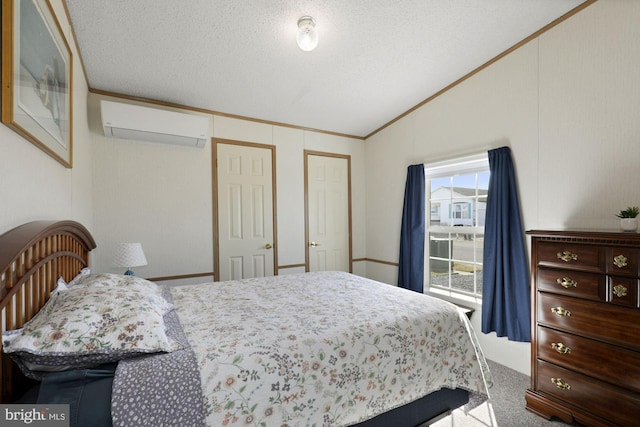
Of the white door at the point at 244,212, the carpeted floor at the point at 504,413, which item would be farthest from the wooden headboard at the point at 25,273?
the carpeted floor at the point at 504,413

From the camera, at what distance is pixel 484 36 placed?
2.50 m

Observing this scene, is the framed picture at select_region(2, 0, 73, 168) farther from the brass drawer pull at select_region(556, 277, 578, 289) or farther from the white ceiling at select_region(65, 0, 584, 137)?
the brass drawer pull at select_region(556, 277, 578, 289)

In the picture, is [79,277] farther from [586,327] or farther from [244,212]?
[586,327]

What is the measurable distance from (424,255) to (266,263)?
1942 millimetres

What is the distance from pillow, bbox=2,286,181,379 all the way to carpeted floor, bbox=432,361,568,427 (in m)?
1.88

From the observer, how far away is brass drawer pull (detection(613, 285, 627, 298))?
5.51ft

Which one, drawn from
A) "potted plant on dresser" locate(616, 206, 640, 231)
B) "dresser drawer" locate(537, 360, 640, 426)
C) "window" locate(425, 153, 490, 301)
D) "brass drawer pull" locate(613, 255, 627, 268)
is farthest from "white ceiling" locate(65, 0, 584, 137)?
"dresser drawer" locate(537, 360, 640, 426)

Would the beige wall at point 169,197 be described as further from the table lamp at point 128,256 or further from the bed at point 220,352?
the bed at point 220,352

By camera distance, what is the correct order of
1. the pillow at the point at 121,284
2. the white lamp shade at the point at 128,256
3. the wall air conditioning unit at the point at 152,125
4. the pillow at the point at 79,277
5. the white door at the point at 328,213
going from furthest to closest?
the white door at the point at 328,213 < the wall air conditioning unit at the point at 152,125 < the white lamp shade at the point at 128,256 < the pillow at the point at 79,277 < the pillow at the point at 121,284

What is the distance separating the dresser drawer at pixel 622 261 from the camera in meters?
1.64

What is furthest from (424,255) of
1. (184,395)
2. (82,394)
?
(82,394)

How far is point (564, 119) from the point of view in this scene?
2350 mm

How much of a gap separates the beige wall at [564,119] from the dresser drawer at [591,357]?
2.01ft

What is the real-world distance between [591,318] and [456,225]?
1.59 meters
